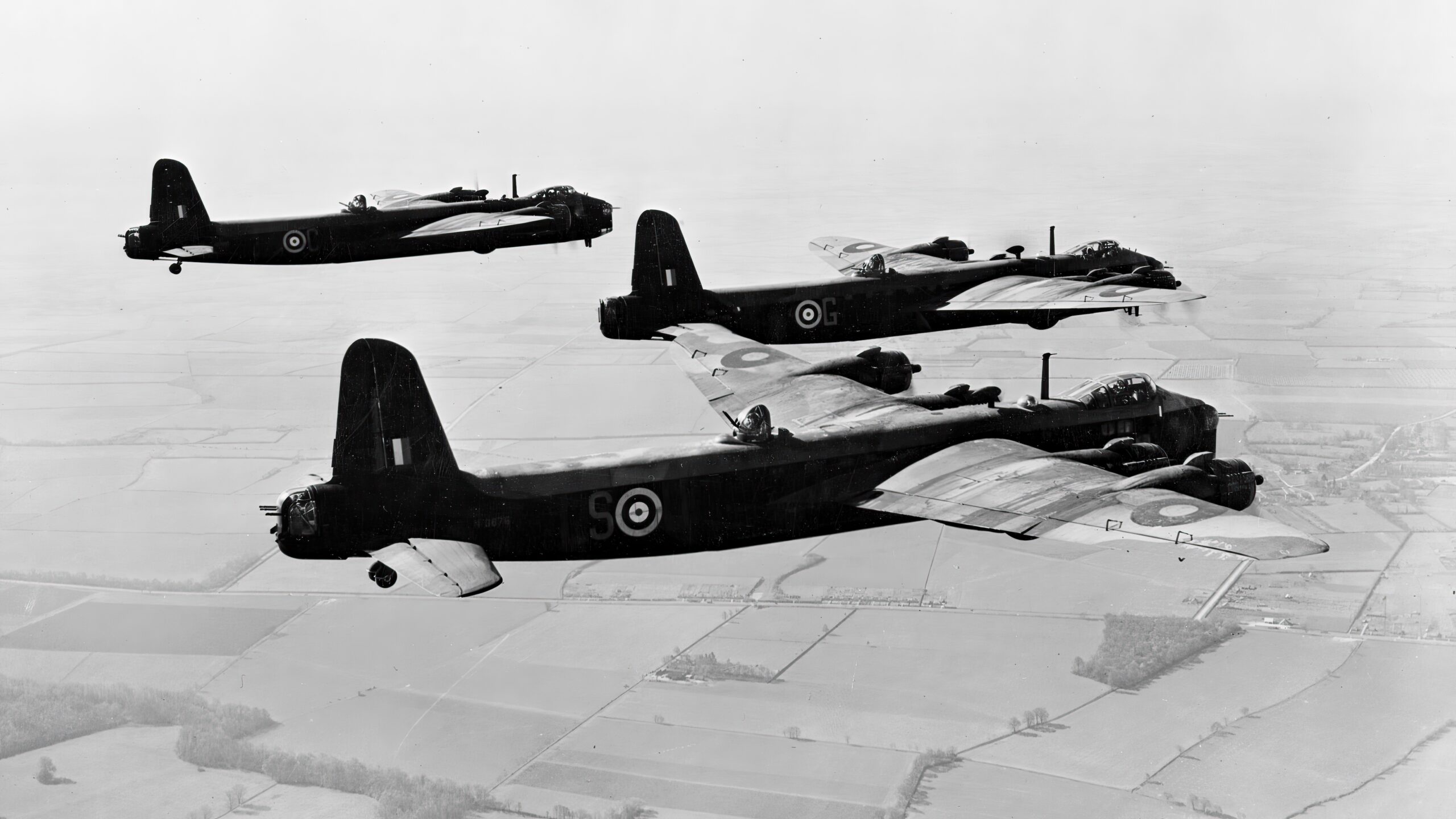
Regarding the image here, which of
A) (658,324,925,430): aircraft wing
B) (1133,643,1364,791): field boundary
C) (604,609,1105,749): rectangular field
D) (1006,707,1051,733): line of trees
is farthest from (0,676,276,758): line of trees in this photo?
(1133,643,1364,791): field boundary

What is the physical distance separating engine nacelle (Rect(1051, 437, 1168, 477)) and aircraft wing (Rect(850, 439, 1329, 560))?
85 centimetres

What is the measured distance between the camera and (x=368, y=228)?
56.3m

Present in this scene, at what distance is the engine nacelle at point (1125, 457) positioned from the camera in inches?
1406

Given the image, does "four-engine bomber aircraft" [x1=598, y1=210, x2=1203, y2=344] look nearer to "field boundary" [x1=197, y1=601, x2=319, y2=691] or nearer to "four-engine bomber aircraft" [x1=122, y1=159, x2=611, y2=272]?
"four-engine bomber aircraft" [x1=122, y1=159, x2=611, y2=272]

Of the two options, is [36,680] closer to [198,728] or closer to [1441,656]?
[198,728]

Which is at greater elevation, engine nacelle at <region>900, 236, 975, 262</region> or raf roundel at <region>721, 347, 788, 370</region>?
engine nacelle at <region>900, 236, 975, 262</region>

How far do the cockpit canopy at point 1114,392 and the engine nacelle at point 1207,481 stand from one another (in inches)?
237

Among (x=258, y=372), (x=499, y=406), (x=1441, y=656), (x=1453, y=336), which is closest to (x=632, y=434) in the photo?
(x=499, y=406)

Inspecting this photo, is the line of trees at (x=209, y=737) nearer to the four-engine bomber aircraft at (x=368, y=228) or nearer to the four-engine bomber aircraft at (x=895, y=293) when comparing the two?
the four-engine bomber aircraft at (x=368, y=228)

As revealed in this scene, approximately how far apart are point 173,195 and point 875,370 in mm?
28020

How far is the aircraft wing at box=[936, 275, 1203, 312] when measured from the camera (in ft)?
152

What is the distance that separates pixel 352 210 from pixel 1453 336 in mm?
63524

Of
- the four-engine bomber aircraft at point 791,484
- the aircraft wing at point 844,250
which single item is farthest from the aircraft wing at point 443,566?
the aircraft wing at point 844,250

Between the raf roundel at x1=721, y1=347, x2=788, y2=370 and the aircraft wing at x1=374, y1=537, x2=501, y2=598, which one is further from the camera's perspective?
the raf roundel at x1=721, y1=347, x2=788, y2=370
